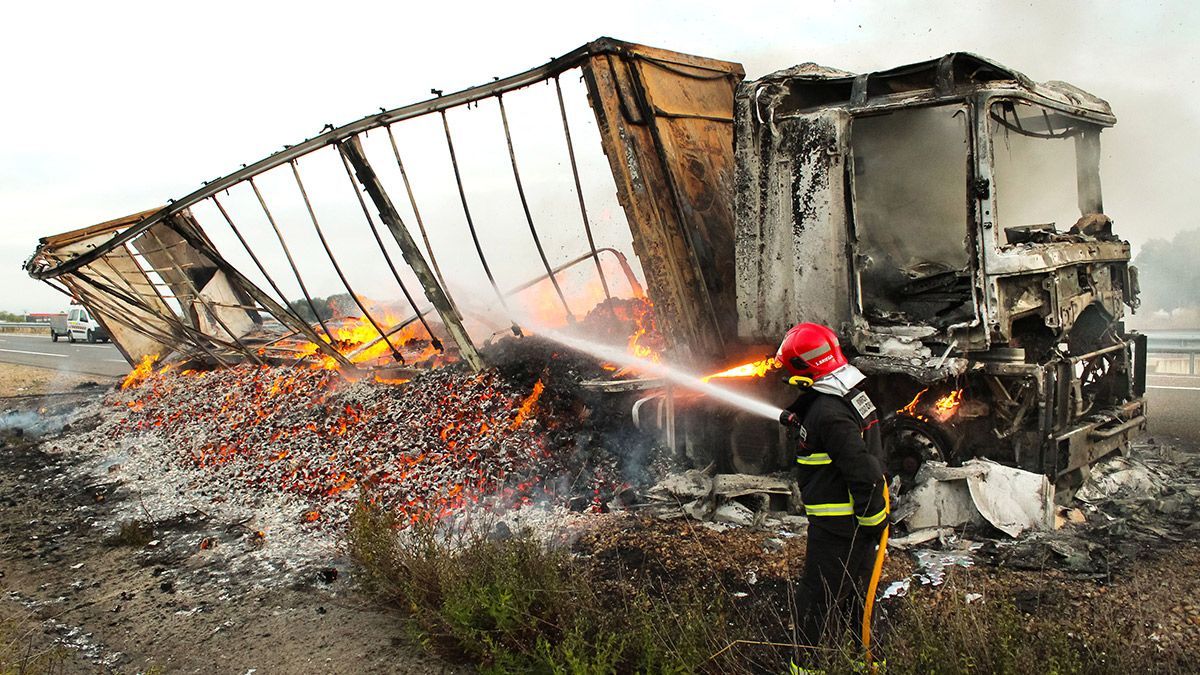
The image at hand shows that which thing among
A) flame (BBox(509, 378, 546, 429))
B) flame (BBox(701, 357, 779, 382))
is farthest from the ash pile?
flame (BBox(701, 357, 779, 382))

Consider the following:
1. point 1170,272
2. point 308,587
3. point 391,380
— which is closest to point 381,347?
point 391,380

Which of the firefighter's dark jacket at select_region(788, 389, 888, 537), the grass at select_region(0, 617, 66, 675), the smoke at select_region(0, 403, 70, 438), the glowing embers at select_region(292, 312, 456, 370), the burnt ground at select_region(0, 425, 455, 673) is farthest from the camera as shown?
the smoke at select_region(0, 403, 70, 438)

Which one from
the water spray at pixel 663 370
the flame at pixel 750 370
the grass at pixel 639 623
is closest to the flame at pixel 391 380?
the water spray at pixel 663 370

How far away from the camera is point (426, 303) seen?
8.16 m

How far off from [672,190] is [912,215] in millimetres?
1703

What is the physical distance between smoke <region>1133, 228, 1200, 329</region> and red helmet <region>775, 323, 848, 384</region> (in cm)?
1276

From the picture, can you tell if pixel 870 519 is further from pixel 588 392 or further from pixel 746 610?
pixel 588 392

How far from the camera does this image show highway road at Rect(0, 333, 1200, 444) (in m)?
8.15

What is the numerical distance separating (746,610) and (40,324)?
47640 mm

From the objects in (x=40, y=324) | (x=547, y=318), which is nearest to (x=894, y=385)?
(x=547, y=318)

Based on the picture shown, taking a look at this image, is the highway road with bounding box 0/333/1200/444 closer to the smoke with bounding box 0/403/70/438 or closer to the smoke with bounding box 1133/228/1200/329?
the smoke with bounding box 1133/228/1200/329

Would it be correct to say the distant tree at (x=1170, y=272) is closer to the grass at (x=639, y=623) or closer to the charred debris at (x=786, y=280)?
the charred debris at (x=786, y=280)

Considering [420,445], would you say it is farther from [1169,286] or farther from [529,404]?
[1169,286]

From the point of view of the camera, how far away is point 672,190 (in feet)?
19.2
